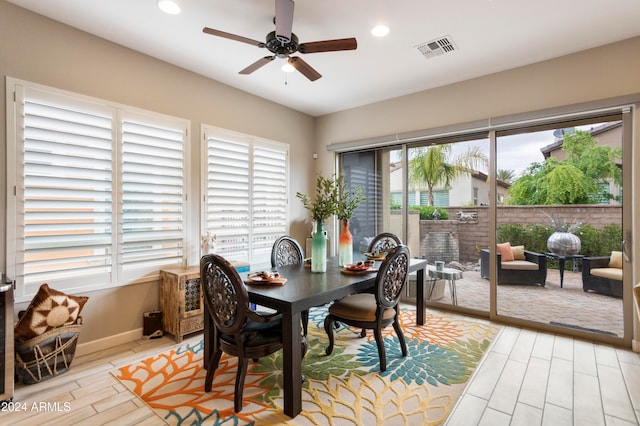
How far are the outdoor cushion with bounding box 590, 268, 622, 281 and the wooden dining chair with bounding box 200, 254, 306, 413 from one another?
328cm

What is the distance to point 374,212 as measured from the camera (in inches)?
192

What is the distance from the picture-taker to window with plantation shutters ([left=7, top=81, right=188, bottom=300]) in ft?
8.41

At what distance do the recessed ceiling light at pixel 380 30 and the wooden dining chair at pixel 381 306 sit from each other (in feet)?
6.31

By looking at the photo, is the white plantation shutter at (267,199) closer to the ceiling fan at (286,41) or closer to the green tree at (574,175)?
the ceiling fan at (286,41)

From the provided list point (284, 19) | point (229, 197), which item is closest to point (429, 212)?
point (229, 197)

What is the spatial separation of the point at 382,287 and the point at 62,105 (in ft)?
10.3

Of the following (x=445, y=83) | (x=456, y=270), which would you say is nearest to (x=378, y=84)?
(x=445, y=83)

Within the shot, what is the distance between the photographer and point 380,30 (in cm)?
282

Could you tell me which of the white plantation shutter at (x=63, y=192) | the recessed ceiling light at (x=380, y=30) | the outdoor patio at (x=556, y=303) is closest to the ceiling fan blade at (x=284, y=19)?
the recessed ceiling light at (x=380, y=30)

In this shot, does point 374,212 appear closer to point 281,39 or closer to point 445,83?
point 445,83

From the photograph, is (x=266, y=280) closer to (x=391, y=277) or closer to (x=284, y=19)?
(x=391, y=277)

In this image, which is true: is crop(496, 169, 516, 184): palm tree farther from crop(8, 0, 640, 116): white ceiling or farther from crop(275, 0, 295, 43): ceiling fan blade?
crop(275, 0, 295, 43): ceiling fan blade

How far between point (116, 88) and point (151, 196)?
109 centimetres

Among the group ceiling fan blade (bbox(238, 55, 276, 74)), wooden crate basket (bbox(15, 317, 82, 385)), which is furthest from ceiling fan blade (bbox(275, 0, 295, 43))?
wooden crate basket (bbox(15, 317, 82, 385))
